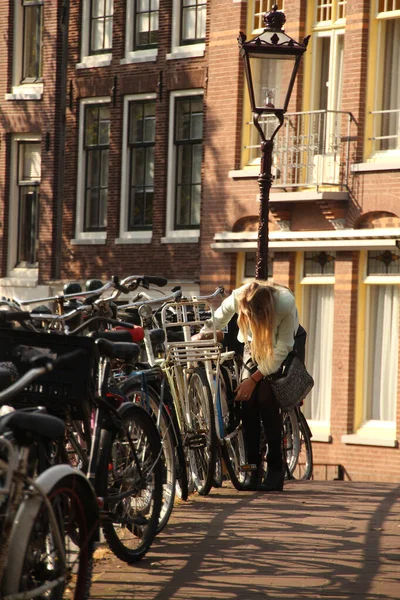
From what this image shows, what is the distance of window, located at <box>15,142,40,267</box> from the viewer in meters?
25.1

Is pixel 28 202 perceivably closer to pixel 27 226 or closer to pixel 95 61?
pixel 27 226

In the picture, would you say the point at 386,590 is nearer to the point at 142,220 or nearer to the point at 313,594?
the point at 313,594

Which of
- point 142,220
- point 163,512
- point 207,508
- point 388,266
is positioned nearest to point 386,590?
point 163,512

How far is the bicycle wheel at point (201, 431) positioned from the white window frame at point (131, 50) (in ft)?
48.2

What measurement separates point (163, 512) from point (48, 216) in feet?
58.6

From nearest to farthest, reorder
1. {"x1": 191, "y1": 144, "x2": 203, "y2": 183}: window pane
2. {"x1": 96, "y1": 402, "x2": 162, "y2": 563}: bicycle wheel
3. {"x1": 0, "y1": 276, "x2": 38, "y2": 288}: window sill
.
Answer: {"x1": 96, "y1": 402, "x2": 162, "y2": 563}: bicycle wheel < {"x1": 191, "y1": 144, "x2": 203, "y2": 183}: window pane < {"x1": 0, "y1": 276, "x2": 38, "y2": 288}: window sill

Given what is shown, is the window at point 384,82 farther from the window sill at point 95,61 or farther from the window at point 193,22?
the window sill at point 95,61

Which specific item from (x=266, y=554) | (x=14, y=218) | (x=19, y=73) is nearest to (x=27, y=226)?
(x=14, y=218)

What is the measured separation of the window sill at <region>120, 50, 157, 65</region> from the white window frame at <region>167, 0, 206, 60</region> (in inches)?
16.0

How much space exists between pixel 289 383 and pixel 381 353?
35.5 feet

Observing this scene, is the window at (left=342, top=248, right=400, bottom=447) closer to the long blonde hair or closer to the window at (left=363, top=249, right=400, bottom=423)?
the window at (left=363, top=249, right=400, bottom=423)

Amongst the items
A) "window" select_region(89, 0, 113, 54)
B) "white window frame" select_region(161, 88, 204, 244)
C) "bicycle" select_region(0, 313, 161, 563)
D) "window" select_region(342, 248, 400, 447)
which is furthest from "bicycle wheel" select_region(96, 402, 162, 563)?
"window" select_region(89, 0, 113, 54)

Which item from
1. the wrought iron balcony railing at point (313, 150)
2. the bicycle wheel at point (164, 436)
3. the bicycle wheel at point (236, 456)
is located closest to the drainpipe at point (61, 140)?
the wrought iron balcony railing at point (313, 150)

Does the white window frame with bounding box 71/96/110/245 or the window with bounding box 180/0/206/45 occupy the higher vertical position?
the window with bounding box 180/0/206/45
